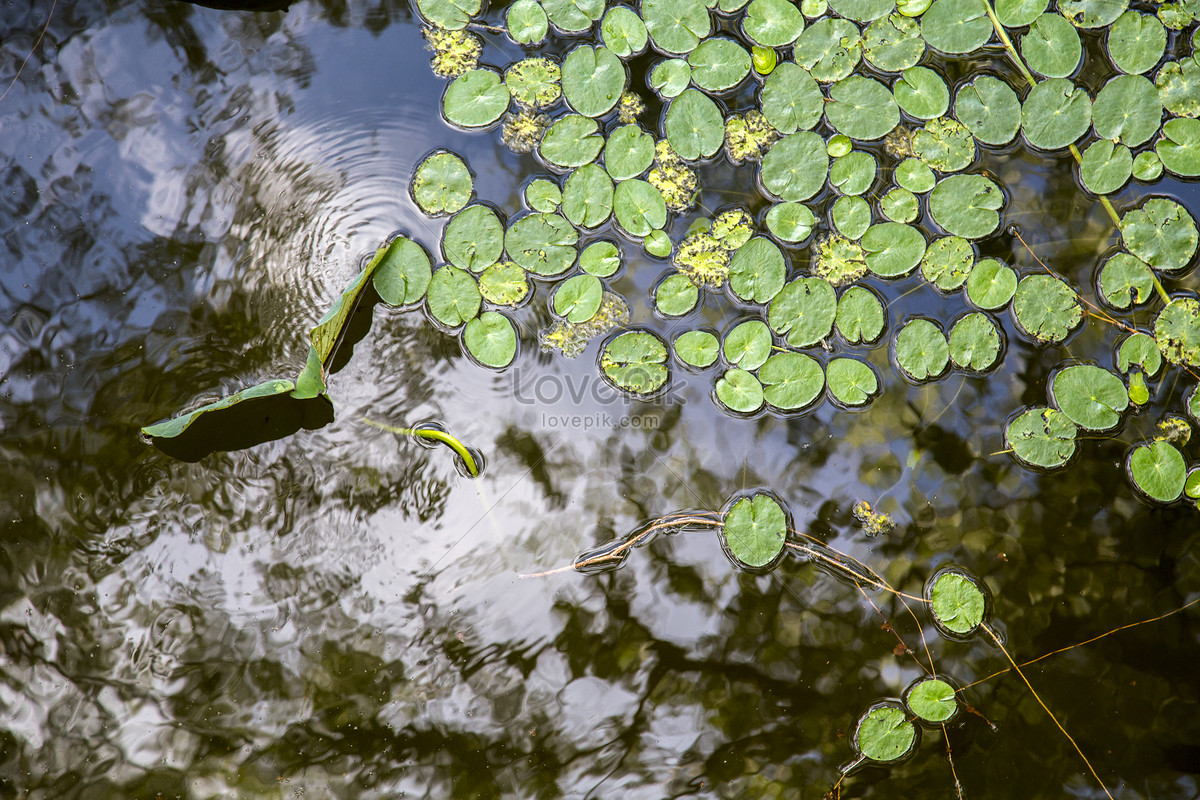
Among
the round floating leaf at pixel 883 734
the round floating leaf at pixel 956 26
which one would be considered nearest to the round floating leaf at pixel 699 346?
the round floating leaf at pixel 956 26

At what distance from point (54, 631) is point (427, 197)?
7.67 feet

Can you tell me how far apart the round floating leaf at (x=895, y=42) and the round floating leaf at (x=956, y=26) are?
55 millimetres

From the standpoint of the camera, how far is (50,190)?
278 cm

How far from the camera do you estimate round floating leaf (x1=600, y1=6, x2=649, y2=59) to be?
8.59 feet

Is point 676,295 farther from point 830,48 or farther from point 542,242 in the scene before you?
point 830,48

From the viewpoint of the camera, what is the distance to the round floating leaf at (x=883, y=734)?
8.70 feet

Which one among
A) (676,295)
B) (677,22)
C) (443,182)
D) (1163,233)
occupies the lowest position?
(1163,233)

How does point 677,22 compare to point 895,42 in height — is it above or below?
above

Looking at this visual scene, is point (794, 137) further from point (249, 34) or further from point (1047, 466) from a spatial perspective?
point (249, 34)

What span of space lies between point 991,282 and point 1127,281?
547 mm

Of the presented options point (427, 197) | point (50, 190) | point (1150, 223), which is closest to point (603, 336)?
point (427, 197)

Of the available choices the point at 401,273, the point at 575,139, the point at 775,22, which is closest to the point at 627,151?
the point at 575,139

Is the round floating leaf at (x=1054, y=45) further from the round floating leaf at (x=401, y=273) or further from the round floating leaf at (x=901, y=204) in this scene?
the round floating leaf at (x=401, y=273)

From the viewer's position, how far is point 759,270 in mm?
2604
